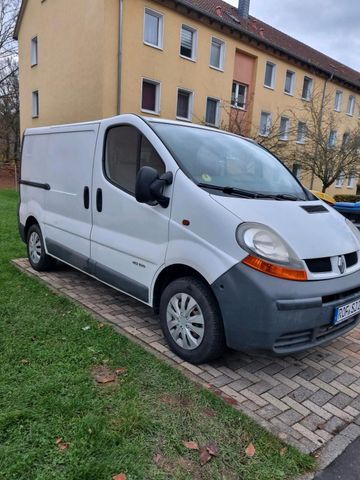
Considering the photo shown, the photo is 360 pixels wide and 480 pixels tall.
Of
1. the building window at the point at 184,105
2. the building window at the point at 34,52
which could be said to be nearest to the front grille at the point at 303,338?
the building window at the point at 184,105

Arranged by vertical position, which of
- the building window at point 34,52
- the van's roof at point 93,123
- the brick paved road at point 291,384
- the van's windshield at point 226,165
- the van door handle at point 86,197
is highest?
the building window at point 34,52

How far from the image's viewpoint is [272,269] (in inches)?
102

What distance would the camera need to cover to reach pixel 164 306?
3.27m

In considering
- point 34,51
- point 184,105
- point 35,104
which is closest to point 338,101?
point 184,105

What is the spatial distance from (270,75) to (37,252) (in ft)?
68.2

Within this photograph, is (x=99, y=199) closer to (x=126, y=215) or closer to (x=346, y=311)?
(x=126, y=215)

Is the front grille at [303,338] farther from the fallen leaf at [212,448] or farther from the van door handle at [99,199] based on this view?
the van door handle at [99,199]

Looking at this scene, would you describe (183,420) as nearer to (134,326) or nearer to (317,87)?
(134,326)

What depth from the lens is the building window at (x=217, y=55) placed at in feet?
60.8

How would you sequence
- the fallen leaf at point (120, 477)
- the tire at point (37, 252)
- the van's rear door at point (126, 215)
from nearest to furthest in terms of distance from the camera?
the fallen leaf at point (120, 477) < the van's rear door at point (126, 215) < the tire at point (37, 252)

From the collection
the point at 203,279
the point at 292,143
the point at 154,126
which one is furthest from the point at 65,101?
the point at 203,279

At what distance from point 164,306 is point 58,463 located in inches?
58.8

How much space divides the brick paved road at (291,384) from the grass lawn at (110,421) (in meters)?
0.18

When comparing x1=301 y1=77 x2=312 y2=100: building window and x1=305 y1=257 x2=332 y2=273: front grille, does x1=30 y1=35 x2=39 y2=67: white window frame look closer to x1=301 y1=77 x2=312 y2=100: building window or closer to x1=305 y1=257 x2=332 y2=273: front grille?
x1=301 y1=77 x2=312 y2=100: building window
